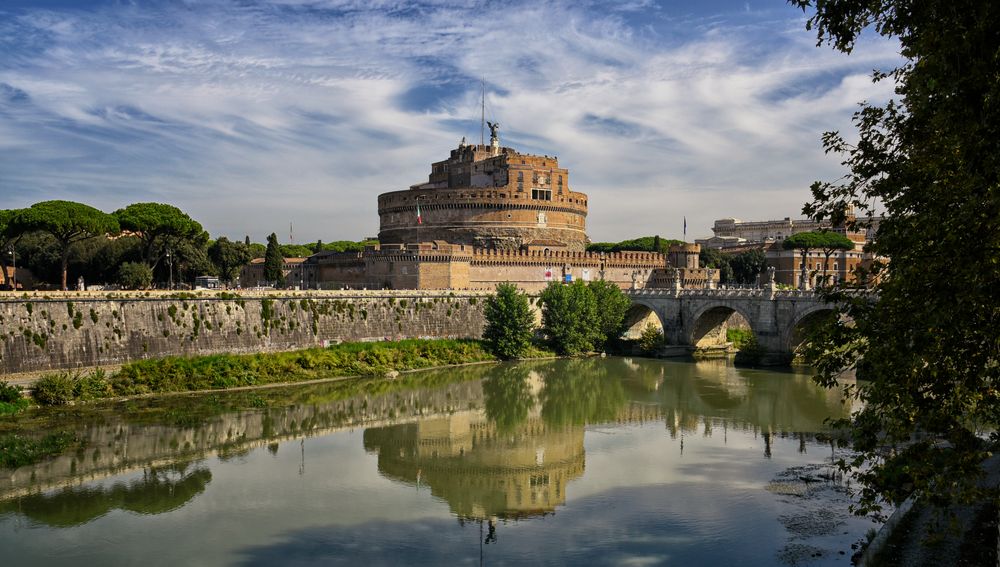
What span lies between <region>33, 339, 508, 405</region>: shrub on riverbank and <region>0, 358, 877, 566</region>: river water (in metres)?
1.20

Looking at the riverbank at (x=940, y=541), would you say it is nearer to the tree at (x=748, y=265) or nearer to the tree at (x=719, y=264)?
the tree at (x=719, y=264)

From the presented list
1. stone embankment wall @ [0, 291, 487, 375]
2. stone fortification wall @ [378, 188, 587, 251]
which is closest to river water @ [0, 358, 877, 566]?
stone embankment wall @ [0, 291, 487, 375]

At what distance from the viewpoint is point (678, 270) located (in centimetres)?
5459

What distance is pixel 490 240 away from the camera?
5444cm

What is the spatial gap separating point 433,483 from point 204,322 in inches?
660

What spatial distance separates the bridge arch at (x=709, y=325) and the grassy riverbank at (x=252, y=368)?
8.18 meters

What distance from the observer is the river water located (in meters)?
14.1

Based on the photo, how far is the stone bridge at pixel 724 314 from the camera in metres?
36.6

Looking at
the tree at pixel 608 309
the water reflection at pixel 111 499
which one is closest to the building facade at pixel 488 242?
the tree at pixel 608 309

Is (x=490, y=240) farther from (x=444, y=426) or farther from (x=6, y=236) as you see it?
(x=444, y=426)

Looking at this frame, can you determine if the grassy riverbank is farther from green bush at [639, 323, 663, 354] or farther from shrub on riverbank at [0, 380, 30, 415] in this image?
green bush at [639, 323, 663, 354]

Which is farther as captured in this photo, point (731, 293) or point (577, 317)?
point (577, 317)

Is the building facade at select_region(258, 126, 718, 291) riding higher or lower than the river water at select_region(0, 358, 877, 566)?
higher

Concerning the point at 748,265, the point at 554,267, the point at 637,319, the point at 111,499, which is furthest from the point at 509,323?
the point at 748,265
